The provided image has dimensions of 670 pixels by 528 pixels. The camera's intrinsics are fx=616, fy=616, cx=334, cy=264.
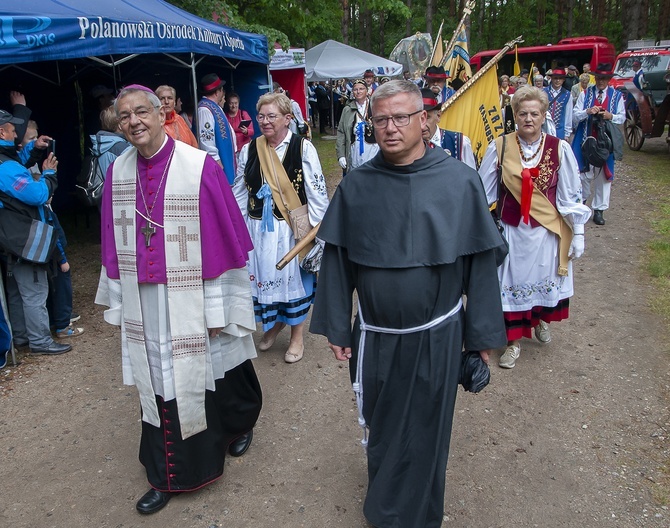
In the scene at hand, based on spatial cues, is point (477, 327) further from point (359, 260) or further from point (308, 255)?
point (308, 255)

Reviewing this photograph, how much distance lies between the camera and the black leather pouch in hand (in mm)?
2549

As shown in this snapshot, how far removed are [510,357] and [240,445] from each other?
2.12 m

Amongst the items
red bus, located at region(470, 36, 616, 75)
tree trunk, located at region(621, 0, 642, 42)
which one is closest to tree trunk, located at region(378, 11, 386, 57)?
red bus, located at region(470, 36, 616, 75)

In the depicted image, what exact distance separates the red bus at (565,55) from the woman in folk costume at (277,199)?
66.7 feet

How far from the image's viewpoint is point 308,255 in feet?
14.5

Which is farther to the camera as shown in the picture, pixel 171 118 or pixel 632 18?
pixel 632 18

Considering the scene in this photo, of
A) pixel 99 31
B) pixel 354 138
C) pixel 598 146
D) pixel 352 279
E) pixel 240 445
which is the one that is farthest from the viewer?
pixel 354 138

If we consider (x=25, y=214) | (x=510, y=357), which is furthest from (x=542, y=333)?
(x=25, y=214)

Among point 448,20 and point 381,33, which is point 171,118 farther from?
point 381,33

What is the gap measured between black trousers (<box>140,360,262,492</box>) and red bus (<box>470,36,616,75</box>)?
21826mm

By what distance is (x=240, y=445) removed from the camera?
138 inches

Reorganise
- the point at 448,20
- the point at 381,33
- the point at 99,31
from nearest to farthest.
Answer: the point at 99,31 → the point at 448,20 → the point at 381,33

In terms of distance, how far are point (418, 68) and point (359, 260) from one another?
8.15m

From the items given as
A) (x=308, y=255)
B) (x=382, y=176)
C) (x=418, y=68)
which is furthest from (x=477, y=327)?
(x=418, y=68)
